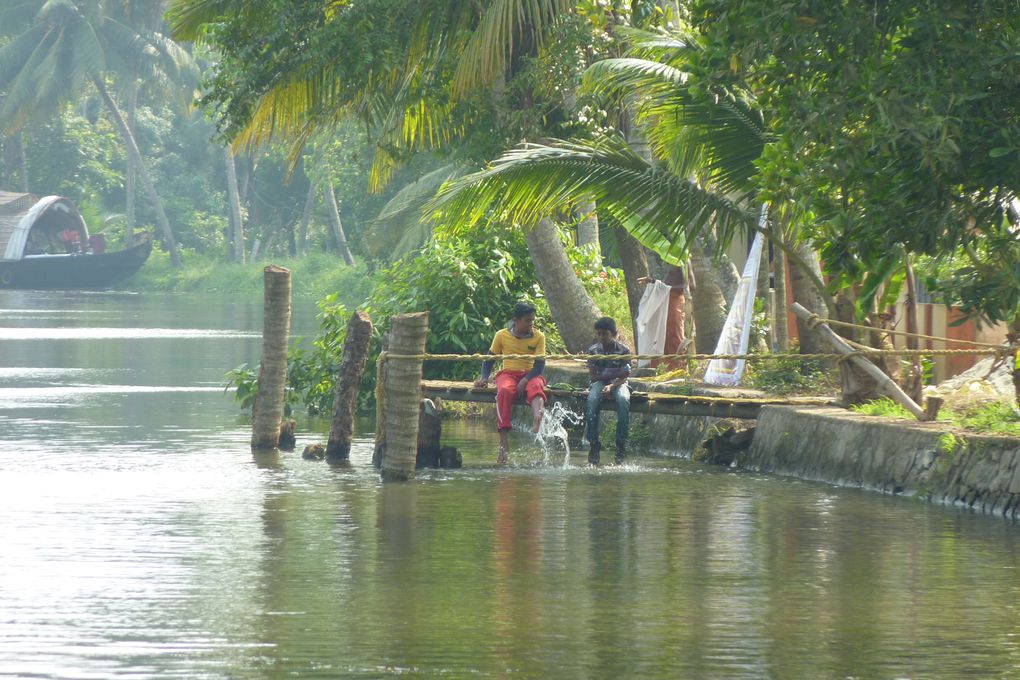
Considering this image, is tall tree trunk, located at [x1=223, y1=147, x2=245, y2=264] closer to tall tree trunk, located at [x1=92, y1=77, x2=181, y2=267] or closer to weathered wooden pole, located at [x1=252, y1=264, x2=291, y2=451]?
tall tree trunk, located at [x1=92, y1=77, x2=181, y2=267]

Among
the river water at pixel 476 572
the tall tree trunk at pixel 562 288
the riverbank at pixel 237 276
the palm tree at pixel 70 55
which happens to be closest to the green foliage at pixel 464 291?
the tall tree trunk at pixel 562 288

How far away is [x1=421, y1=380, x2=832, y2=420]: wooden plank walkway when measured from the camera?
643 inches

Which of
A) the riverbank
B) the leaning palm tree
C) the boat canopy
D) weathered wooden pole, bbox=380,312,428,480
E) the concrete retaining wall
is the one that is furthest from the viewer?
the boat canopy

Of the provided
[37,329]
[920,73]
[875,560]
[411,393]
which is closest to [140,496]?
[411,393]

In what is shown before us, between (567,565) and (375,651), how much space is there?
2.76m

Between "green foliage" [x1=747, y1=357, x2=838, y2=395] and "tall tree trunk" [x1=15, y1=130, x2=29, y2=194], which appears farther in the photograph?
"tall tree trunk" [x1=15, y1=130, x2=29, y2=194]

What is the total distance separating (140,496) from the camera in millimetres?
14055

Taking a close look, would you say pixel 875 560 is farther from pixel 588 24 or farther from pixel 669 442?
pixel 588 24

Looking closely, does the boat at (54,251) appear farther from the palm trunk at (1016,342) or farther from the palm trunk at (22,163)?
the palm trunk at (1016,342)

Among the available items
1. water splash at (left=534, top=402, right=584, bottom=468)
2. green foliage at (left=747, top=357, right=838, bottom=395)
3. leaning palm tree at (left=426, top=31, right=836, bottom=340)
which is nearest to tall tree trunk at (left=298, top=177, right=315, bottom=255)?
water splash at (left=534, top=402, right=584, bottom=468)

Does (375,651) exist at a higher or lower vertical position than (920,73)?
lower

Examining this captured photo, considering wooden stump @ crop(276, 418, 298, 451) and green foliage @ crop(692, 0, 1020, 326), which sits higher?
green foliage @ crop(692, 0, 1020, 326)

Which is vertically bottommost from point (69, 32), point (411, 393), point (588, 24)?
point (411, 393)

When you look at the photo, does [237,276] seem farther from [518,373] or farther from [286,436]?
[518,373]
